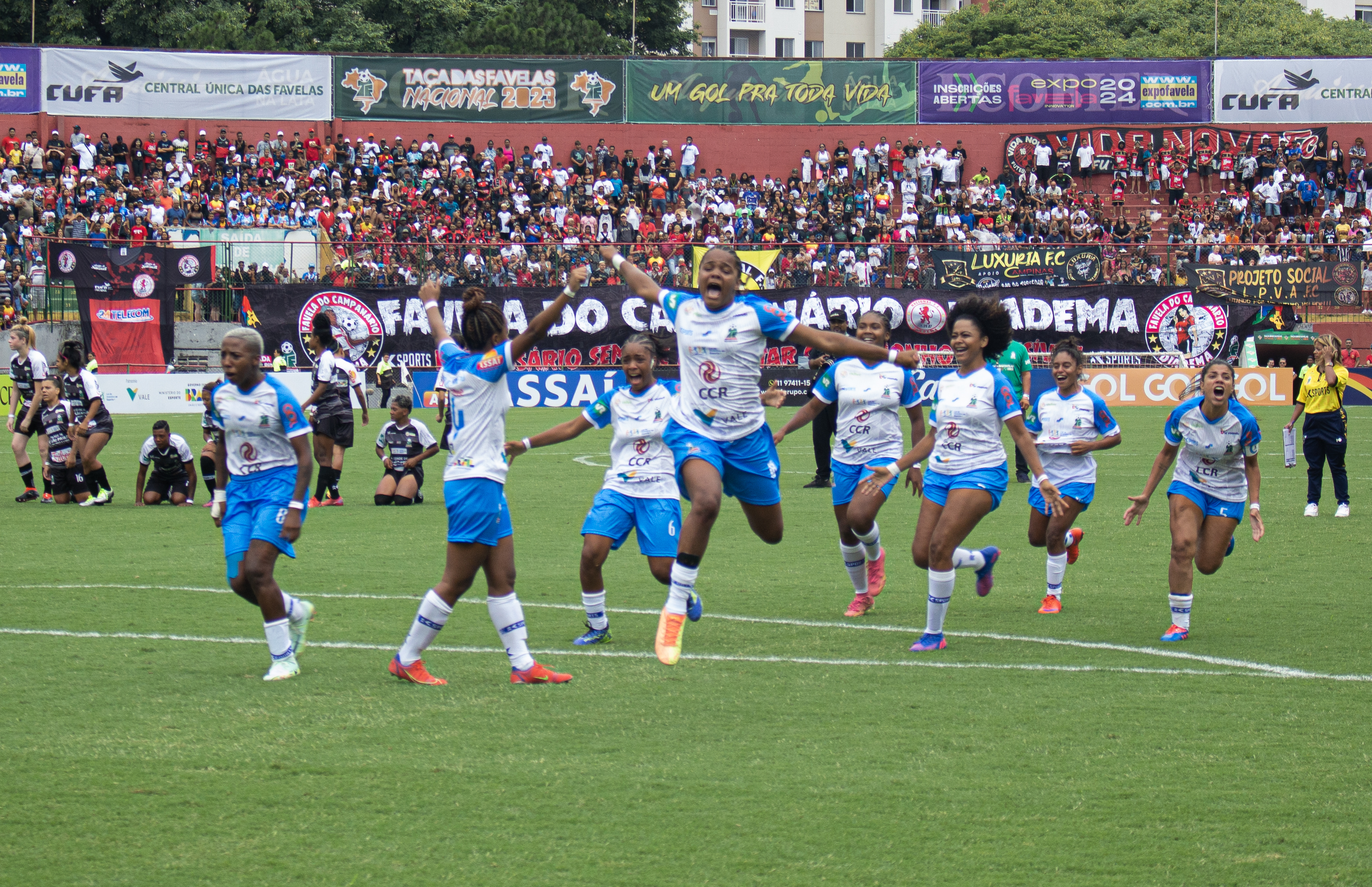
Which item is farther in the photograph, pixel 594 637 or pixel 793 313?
pixel 793 313

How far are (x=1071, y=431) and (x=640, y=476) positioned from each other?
3493 mm

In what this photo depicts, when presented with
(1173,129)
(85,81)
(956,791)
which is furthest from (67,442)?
(1173,129)

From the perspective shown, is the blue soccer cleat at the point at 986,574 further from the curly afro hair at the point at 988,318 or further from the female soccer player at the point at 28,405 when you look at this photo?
the female soccer player at the point at 28,405

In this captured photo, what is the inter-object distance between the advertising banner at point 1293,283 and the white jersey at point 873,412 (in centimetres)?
2785

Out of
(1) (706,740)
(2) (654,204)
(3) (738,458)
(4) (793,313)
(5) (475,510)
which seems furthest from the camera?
(2) (654,204)

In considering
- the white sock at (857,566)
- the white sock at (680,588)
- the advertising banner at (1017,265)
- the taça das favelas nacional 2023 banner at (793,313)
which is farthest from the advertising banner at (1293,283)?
the white sock at (680,588)

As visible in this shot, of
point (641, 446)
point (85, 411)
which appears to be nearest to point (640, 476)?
point (641, 446)

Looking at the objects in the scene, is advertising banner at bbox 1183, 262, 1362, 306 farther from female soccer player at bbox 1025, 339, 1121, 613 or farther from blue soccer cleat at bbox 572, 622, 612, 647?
blue soccer cleat at bbox 572, 622, 612, 647

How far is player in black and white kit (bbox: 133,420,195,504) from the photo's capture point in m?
17.2

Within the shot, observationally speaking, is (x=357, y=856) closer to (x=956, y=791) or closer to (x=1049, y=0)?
(x=956, y=791)

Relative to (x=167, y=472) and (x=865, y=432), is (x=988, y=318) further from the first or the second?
(x=167, y=472)

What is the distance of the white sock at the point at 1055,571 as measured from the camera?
33.8 feet

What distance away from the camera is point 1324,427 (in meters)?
16.0

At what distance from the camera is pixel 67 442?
1739 cm
